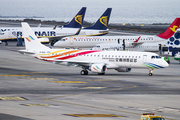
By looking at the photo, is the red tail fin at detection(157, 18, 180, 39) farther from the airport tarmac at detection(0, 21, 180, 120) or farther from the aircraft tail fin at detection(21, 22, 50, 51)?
the aircraft tail fin at detection(21, 22, 50, 51)

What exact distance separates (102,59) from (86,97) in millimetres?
20712

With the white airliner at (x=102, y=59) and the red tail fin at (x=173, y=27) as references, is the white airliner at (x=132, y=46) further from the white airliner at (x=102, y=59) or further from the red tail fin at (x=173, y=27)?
Answer: the white airliner at (x=102, y=59)

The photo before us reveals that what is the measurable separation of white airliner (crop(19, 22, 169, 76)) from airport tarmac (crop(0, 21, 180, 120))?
2.33 metres

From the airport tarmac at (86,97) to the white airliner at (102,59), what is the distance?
7.65 ft

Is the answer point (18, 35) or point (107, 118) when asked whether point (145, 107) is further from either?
point (18, 35)

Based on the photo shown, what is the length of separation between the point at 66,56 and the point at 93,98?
22.6 meters

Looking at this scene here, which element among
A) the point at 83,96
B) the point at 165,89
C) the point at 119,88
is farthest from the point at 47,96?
the point at 165,89

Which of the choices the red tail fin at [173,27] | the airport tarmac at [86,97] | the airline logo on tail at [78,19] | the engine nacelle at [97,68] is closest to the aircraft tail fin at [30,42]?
the airport tarmac at [86,97]

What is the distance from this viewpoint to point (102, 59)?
5869cm

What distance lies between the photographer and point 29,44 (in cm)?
6269

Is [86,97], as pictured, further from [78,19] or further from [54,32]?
[78,19]

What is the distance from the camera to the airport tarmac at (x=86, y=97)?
97.0 feet

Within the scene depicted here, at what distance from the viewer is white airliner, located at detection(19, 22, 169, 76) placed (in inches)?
2254

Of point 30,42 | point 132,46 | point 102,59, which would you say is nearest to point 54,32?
point 132,46
